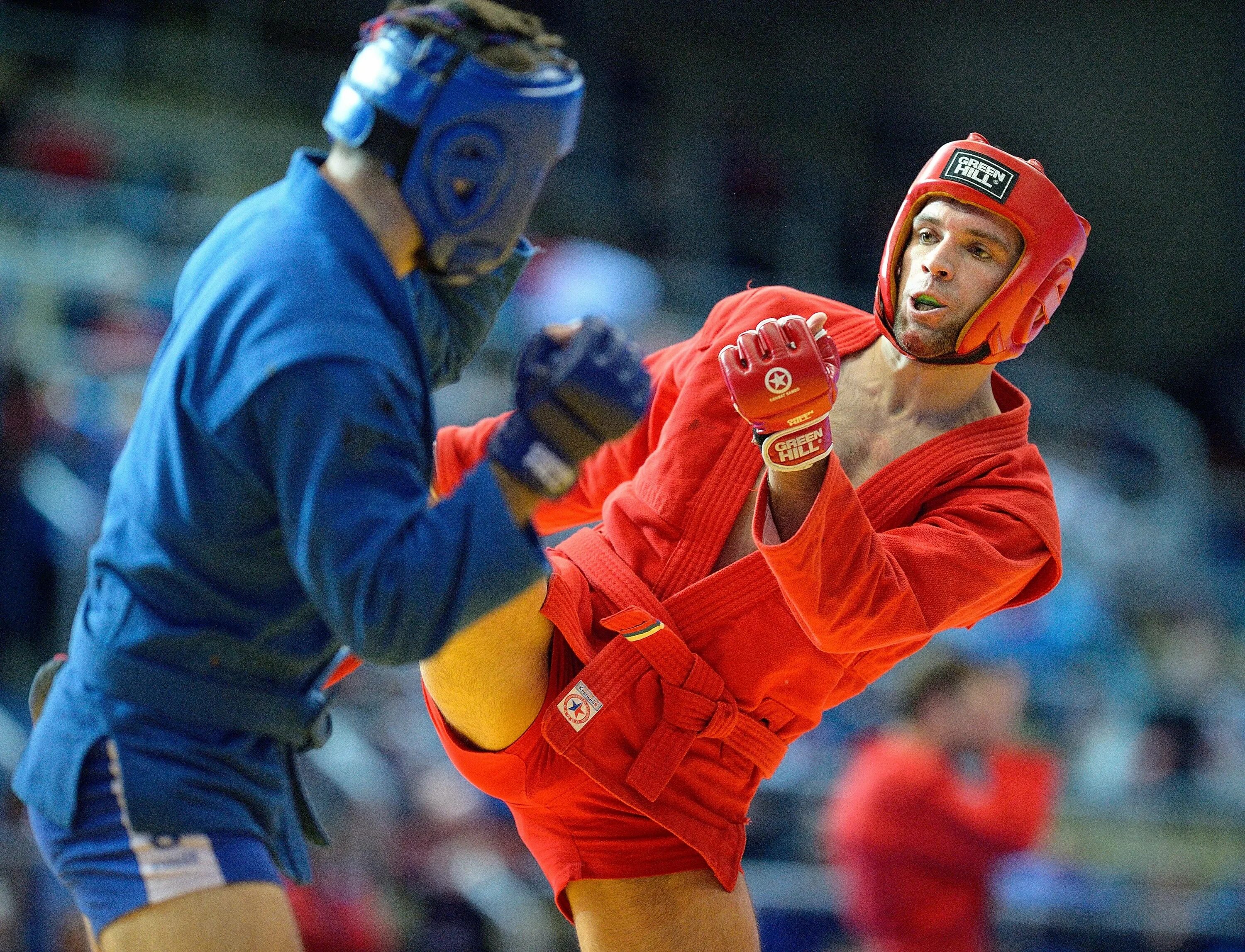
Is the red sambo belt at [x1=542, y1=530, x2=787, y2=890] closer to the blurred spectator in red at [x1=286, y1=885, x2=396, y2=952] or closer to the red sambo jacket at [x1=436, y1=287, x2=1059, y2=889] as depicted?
the red sambo jacket at [x1=436, y1=287, x2=1059, y2=889]

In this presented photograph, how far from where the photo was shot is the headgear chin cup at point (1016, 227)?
3436 mm

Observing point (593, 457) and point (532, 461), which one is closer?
point (532, 461)

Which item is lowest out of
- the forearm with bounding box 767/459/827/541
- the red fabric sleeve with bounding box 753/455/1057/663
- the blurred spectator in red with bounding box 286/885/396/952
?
the blurred spectator in red with bounding box 286/885/396/952

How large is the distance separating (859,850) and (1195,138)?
10.8 metres

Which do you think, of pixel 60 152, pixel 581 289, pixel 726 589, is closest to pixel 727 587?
pixel 726 589

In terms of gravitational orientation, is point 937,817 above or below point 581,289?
below

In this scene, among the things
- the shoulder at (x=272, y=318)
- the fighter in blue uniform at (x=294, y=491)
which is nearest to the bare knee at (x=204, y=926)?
the fighter in blue uniform at (x=294, y=491)

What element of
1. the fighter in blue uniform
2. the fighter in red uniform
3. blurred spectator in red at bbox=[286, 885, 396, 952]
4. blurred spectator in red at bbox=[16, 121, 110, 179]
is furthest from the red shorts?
blurred spectator in red at bbox=[16, 121, 110, 179]

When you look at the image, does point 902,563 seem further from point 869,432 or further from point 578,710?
point 578,710

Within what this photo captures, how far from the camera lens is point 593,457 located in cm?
356

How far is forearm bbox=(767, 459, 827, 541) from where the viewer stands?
9.96ft

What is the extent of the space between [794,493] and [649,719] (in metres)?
0.70

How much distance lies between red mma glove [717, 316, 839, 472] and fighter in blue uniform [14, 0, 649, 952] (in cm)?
53

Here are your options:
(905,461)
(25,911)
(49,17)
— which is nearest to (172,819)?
(905,461)
